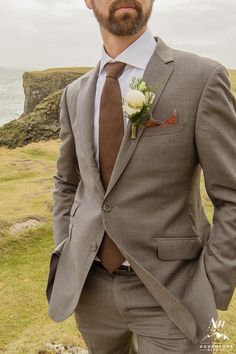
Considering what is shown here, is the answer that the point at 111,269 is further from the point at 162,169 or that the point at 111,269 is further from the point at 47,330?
the point at 47,330

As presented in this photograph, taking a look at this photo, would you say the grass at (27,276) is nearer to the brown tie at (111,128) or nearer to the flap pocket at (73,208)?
the flap pocket at (73,208)

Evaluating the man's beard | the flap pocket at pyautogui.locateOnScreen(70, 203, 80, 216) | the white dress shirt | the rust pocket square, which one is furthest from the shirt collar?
the flap pocket at pyautogui.locateOnScreen(70, 203, 80, 216)

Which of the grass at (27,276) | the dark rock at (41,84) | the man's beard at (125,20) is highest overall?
the man's beard at (125,20)

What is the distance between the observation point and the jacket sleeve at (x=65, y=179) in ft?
11.7

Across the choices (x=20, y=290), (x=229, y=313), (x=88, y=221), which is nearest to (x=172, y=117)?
(x=88, y=221)

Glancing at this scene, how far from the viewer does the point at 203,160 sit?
2.71 meters

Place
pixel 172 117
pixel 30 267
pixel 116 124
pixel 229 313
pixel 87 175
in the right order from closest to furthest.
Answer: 1. pixel 172 117
2. pixel 116 124
3. pixel 87 175
4. pixel 229 313
5. pixel 30 267

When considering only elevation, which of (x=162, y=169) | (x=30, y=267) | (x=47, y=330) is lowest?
(x=30, y=267)

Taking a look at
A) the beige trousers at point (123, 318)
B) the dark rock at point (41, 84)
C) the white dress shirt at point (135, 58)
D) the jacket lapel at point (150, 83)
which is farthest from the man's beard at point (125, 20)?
the dark rock at point (41, 84)

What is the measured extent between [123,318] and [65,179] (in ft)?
4.26

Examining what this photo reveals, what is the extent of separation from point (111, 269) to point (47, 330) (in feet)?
13.3

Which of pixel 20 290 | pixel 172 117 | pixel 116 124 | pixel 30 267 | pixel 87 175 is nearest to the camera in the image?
pixel 172 117

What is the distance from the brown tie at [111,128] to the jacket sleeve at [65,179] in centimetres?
63

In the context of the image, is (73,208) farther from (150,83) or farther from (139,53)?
(139,53)
